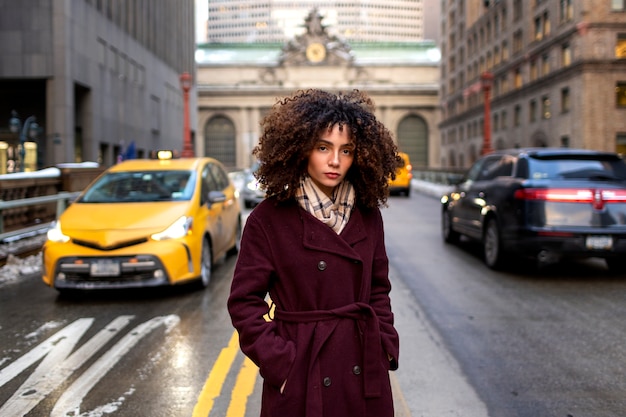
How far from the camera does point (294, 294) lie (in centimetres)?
226

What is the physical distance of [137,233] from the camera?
286 inches

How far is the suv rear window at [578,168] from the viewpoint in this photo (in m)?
8.64

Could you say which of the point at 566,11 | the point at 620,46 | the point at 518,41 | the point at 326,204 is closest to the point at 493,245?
the point at 326,204

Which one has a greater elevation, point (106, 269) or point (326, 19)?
point (326, 19)

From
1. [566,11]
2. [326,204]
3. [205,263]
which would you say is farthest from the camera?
[566,11]

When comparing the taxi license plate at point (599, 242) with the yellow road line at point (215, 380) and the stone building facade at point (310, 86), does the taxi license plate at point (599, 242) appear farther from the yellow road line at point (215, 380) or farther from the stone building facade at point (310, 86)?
the stone building facade at point (310, 86)

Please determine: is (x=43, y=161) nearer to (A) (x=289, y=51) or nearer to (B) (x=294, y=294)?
(B) (x=294, y=294)

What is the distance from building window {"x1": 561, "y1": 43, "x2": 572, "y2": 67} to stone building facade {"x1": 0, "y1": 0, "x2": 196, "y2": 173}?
28175 mm

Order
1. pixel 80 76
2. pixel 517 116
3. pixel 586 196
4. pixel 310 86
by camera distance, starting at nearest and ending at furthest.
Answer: pixel 586 196, pixel 80 76, pixel 517 116, pixel 310 86

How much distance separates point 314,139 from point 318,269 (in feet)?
1.58

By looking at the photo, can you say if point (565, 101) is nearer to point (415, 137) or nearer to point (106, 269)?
point (106, 269)

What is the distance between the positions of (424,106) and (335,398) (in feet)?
279

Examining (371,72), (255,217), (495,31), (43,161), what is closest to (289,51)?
(371,72)

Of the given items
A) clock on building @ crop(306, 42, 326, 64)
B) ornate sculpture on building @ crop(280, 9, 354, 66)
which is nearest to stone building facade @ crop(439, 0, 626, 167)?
ornate sculpture on building @ crop(280, 9, 354, 66)
